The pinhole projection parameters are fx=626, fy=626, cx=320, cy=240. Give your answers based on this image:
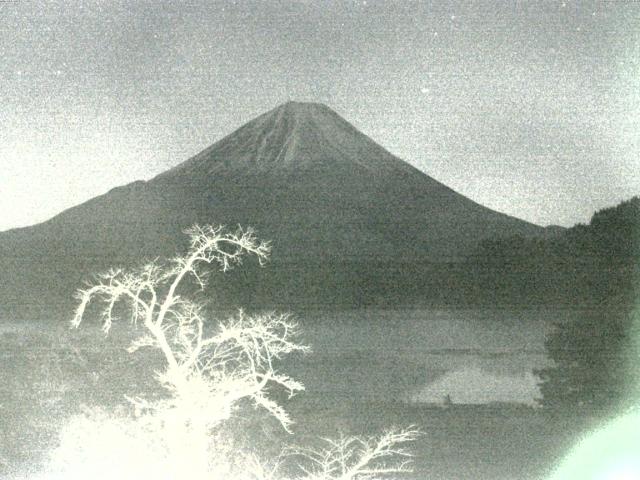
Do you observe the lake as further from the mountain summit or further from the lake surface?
the mountain summit

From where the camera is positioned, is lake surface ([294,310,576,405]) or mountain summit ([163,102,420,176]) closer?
lake surface ([294,310,576,405])

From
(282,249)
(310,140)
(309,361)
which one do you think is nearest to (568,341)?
(309,361)

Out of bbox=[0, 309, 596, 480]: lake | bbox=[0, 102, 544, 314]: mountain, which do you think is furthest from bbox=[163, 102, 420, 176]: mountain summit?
bbox=[0, 309, 596, 480]: lake

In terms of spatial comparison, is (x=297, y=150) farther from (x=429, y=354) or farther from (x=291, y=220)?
(x=429, y=354)

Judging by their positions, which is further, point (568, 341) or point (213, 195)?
point (213, 195)

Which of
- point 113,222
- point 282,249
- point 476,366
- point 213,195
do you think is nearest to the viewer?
point 476,366

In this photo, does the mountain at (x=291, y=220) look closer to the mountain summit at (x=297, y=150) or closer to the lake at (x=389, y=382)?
the mountain summit at (x=297, y=150)

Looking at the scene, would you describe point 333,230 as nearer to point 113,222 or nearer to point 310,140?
point 113,222

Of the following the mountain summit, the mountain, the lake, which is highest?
the mountain summit
